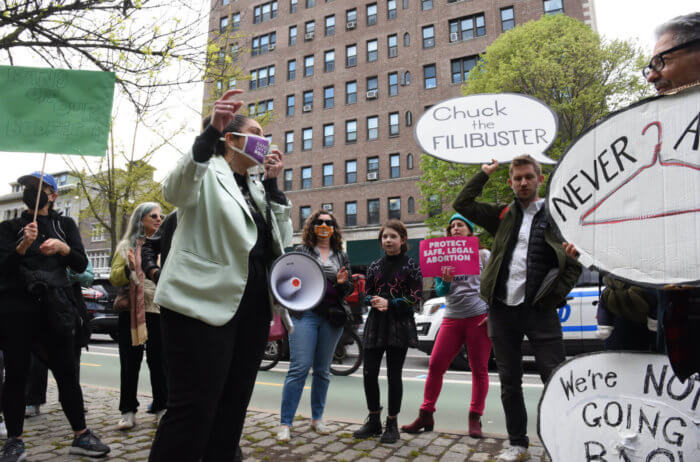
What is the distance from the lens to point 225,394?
214 cm

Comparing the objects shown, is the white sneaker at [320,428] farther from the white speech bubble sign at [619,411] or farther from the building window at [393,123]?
the building window at [393,123]

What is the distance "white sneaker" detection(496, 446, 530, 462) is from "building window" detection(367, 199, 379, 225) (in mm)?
26238

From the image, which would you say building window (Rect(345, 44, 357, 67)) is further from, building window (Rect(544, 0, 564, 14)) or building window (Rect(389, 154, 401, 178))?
building window (Rect(544, 0, 564, 14))

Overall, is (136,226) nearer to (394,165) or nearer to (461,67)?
(394,165)

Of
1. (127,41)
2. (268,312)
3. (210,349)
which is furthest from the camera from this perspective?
(127,41)

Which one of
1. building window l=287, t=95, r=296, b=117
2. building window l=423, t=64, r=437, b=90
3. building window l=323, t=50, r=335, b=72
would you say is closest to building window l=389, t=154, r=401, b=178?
building window l=423, t=64, r=437, b=90

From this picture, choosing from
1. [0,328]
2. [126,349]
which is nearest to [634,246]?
[0,328]

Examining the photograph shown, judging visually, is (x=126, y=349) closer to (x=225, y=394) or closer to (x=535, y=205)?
(x=225, y=394)

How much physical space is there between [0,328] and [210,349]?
2263mm

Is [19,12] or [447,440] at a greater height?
[19,12]

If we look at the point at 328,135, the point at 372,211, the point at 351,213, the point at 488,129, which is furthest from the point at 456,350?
the point at 328,135

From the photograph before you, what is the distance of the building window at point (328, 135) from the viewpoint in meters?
31.5

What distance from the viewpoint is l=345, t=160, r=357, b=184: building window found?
30547 millimetres

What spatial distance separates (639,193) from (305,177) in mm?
30986
